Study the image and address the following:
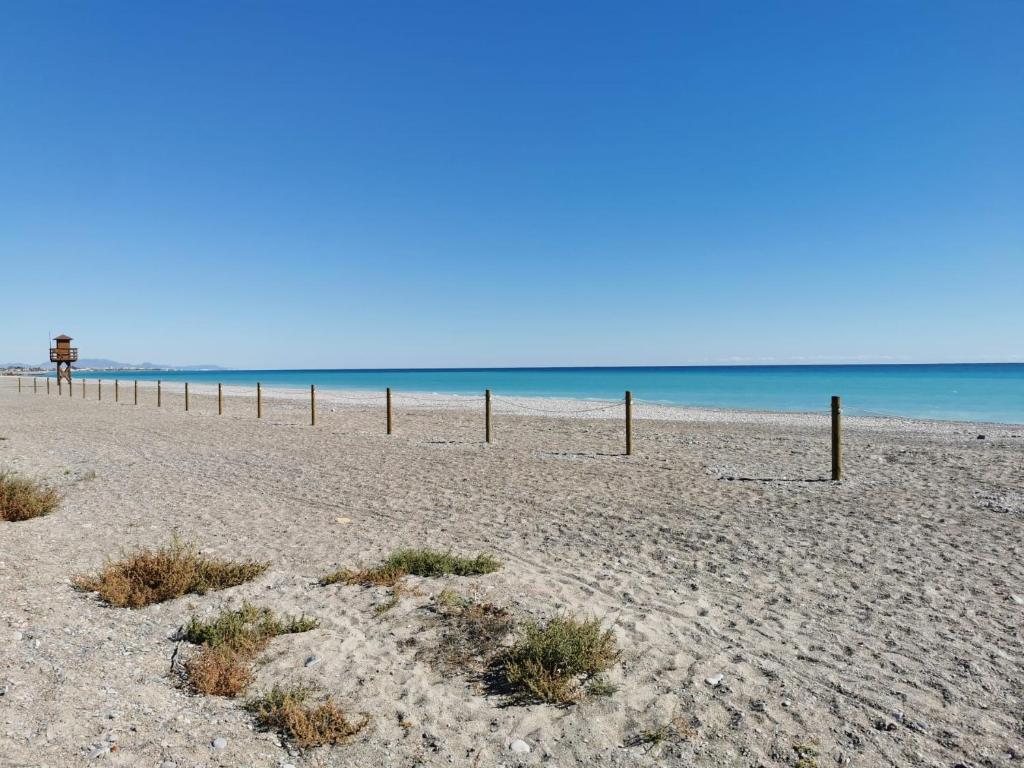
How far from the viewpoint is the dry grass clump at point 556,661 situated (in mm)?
3521

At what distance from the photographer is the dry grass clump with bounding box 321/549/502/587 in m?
5.33

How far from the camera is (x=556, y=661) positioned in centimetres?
373

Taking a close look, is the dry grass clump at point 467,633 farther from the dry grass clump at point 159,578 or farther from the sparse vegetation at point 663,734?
the dry grass clump at point 159,578

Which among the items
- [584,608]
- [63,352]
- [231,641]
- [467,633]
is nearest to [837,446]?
[584,608]

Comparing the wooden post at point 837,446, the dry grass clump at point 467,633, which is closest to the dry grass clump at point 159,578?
the dry grass clump at point 467,633

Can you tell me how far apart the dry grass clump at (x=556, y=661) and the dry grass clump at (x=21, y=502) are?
6.53m

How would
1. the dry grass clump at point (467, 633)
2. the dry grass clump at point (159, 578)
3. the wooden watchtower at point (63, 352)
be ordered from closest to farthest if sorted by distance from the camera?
the dry grass clump at point (467, 633) < the dry grass clump at point (159, 578) < the wooden watchtower at point (63, 352)

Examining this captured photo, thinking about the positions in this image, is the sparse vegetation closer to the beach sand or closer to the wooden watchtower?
the beach sand

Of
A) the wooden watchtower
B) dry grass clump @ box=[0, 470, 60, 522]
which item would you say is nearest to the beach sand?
dry grass clump @ box=[0, 470, 60, 522]

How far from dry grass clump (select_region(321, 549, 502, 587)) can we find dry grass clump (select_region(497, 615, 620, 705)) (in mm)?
1604

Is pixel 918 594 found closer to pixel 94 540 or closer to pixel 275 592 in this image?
pixel 275 592

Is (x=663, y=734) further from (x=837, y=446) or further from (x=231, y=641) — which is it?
(x=837, y=446)

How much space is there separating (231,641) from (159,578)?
137 centimetres

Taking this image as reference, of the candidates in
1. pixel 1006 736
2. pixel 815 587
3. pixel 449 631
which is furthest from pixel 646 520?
pixel 1006 736
